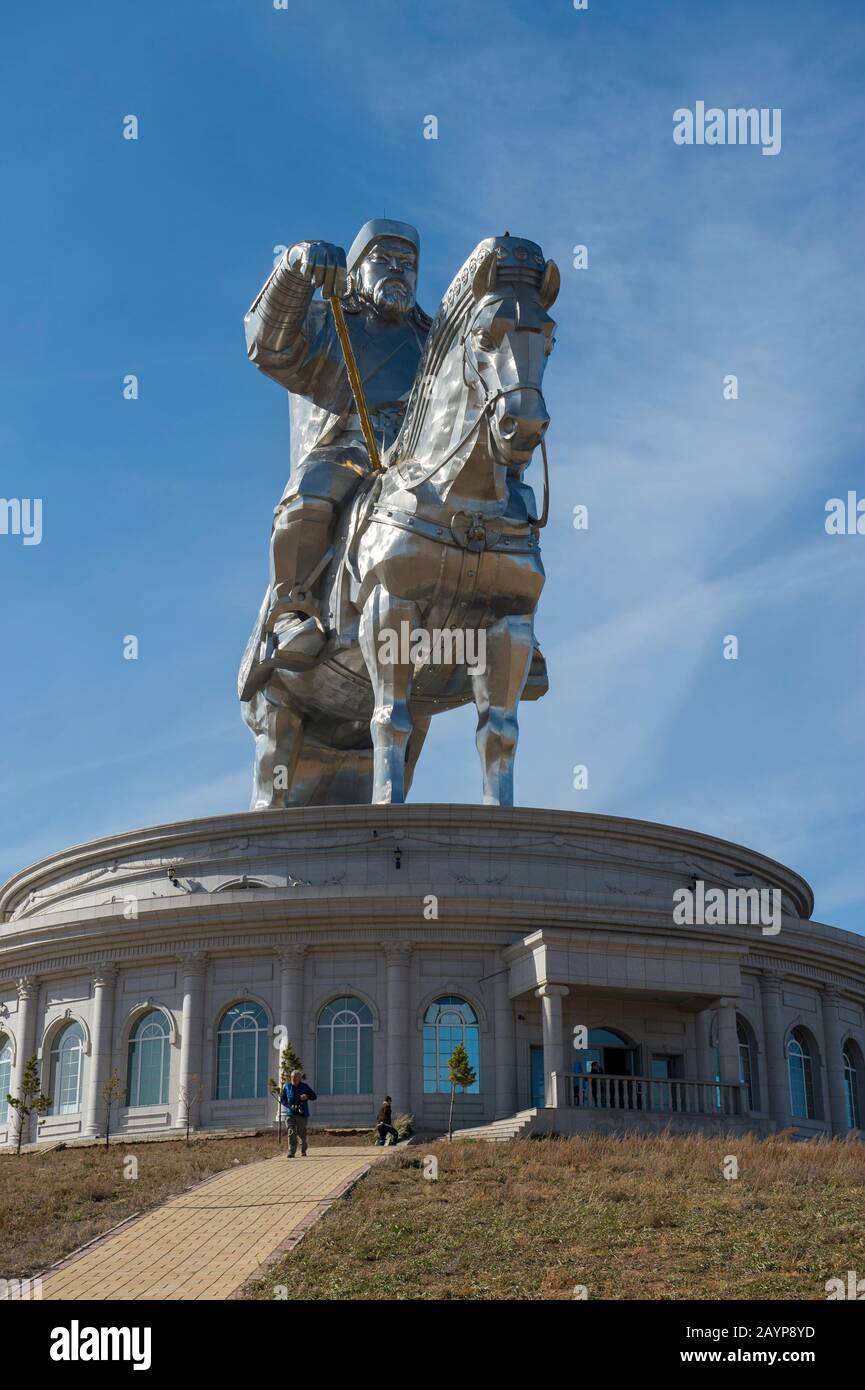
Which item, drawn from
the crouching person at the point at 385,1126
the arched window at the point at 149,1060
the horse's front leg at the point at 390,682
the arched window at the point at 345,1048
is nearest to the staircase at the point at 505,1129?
the crouching person at the point at 385,1126

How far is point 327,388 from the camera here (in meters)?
35.5

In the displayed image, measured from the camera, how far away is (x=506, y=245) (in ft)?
88.3

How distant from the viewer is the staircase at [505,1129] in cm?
2383

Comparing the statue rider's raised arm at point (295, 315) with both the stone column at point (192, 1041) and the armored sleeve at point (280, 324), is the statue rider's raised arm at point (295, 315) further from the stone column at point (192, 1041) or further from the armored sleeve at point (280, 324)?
the stone column at point (192, 1041)

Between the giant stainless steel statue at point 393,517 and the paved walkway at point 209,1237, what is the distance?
993 centimetres

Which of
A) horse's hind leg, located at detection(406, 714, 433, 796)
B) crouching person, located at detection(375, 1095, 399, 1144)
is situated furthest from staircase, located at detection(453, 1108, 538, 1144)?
horse's hind leg, located at detection(406, 714, 433, 796)

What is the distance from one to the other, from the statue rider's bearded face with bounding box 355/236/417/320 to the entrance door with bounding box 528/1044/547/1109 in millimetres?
15345

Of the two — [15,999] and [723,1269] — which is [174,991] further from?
[723,1269]

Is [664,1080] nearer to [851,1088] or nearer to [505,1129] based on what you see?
[505,1129]

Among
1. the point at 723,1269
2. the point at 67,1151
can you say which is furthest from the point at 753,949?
the point at 723,1269

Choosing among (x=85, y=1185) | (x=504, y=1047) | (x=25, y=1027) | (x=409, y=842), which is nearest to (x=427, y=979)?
(x=504, y=1047)
